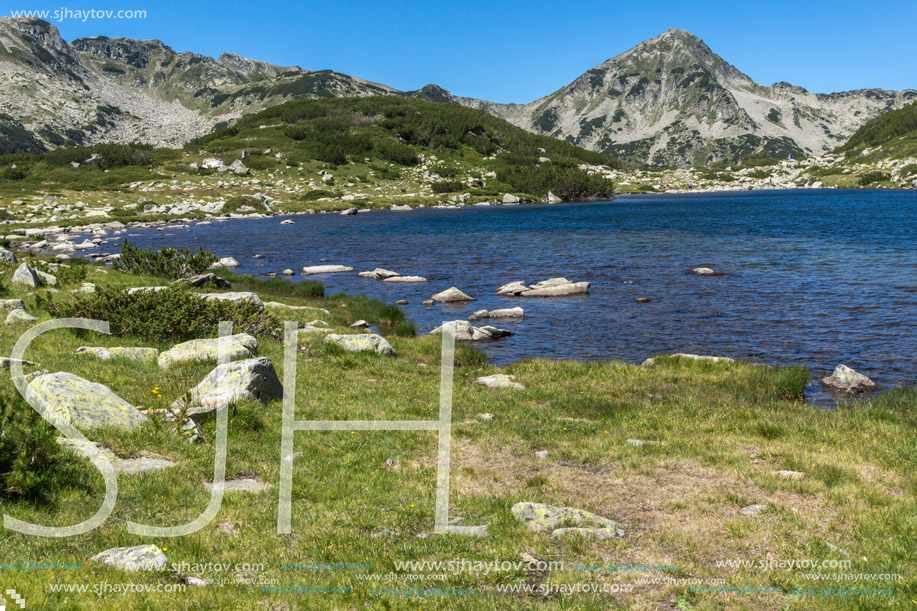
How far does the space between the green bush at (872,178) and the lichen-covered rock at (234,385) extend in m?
213

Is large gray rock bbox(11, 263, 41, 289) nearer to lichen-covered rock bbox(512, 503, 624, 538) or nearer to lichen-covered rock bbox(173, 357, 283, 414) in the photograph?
lichen-covered rock bbox(173, 357, 283, 414)

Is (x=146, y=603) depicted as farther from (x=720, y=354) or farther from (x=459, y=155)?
(x=459, y=155)

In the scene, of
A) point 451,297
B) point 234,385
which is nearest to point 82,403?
point 234,385

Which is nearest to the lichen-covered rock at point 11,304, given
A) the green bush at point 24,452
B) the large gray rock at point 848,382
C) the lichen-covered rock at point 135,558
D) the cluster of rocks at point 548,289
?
the green bush at point 24,452

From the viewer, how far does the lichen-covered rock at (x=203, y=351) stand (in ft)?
49.0

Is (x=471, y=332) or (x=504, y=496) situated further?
(x=471, y=332)

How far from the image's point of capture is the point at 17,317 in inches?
671

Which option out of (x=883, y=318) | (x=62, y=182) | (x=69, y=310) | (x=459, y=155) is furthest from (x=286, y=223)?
(x=459, y=155)

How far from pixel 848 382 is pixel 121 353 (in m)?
22.2

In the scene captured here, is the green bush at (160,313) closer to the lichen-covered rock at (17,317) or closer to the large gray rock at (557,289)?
the lichen-covered rock at (17,317)

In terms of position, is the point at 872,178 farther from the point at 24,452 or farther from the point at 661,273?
the point at 24,452

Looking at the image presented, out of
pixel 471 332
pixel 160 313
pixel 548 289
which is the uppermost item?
pixel 160 313

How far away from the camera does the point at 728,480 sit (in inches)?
394

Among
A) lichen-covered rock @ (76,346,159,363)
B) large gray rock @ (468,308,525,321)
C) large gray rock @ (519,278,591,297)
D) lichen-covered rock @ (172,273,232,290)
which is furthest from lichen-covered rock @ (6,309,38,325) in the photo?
large gray rock @ (519,278,591,297)
